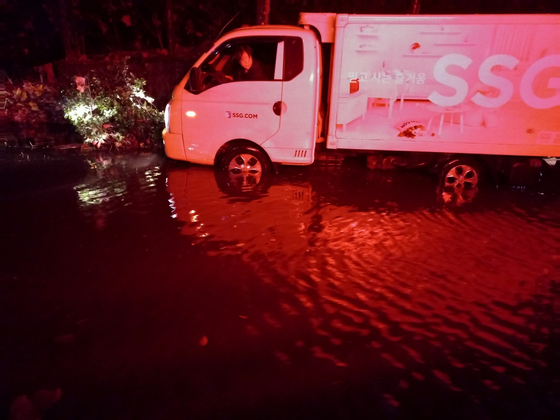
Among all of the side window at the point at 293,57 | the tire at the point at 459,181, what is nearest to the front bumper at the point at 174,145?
the side window at the point at 293,57

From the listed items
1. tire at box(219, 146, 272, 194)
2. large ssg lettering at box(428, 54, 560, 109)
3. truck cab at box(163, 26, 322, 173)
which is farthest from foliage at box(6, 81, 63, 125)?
large ssg lettering at box(428, 54, 560, 109)

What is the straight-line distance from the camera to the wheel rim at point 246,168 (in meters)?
6.60

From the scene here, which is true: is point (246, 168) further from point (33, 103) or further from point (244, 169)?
point (33, 103)

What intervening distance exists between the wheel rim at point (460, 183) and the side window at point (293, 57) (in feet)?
9.64

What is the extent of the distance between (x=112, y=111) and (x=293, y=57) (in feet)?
16.4

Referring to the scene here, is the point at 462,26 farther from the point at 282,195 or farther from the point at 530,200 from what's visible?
the point at 282,195

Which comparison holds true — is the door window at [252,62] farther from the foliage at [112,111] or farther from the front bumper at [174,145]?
the foliage at [112,111]

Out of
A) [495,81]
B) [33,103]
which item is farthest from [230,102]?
[33,103]

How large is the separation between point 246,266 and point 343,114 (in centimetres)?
308

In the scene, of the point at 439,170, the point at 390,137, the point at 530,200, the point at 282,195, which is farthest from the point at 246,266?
the point at 530,200

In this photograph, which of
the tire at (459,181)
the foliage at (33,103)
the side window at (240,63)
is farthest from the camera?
the foliage at (33,103)

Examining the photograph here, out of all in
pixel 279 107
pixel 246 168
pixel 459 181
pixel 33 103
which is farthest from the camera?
pixel 33 103

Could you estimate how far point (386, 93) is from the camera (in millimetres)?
5836

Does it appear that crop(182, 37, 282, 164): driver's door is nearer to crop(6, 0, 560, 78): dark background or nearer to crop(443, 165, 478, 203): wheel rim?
crop(443, 165, 478, 203): wheel rim
